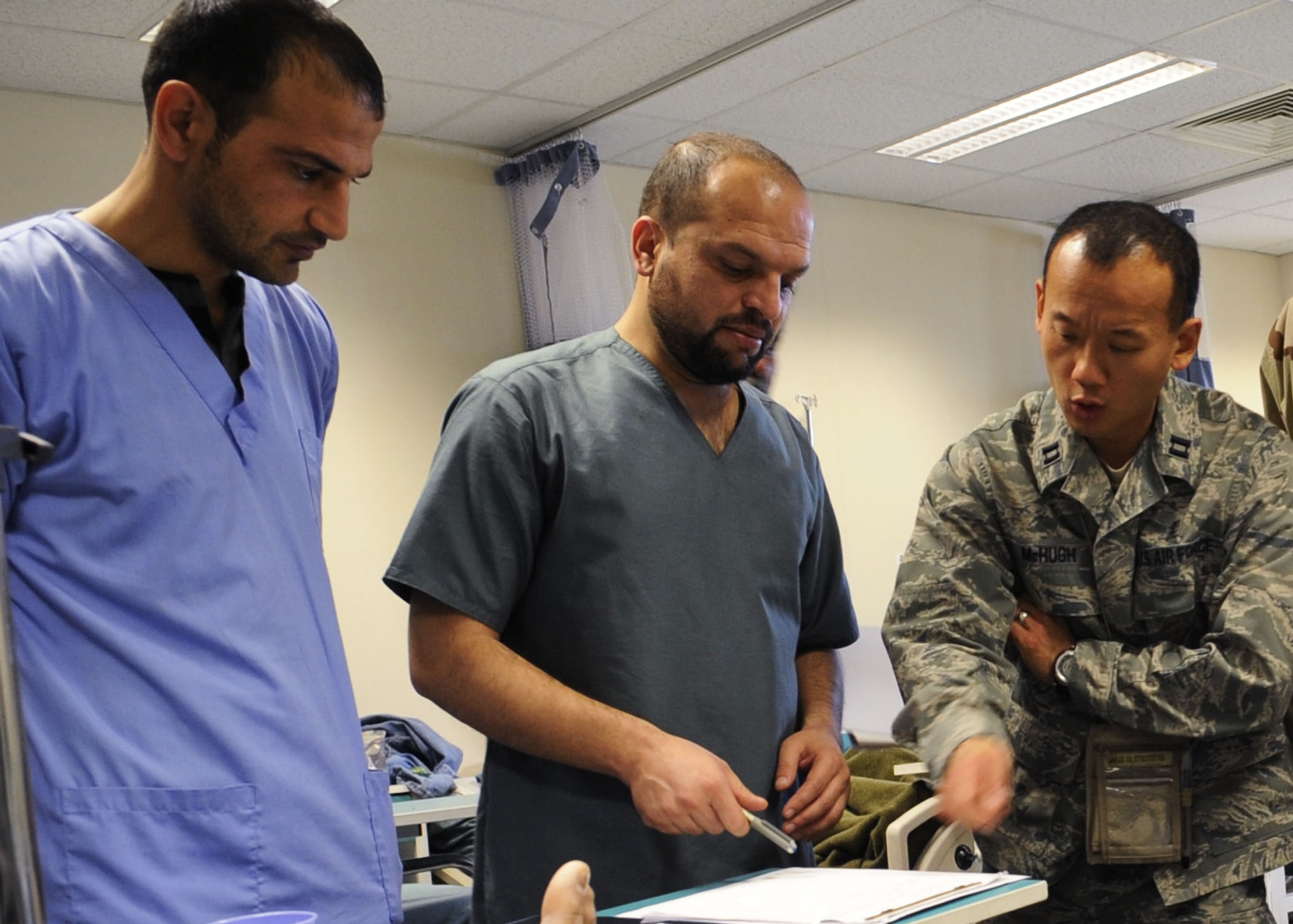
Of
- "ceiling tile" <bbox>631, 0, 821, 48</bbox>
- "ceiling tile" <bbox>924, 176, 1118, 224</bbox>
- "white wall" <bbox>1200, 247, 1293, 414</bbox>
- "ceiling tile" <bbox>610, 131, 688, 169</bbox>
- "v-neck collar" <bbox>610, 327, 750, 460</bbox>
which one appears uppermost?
"ceiling tile" <bbox>924, 176, 1118, 224</bbox>

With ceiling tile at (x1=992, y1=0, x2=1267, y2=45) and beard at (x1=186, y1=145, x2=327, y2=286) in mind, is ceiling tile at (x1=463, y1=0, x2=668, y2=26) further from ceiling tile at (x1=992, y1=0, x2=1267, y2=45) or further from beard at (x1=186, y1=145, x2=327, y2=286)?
beard at (x1=186, y1=145, x2=327, y2=286)

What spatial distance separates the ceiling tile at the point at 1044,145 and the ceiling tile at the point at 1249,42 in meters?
0.65

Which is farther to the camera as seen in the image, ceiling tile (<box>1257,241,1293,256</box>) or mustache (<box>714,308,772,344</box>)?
ceiling tile (<box>1257,241,1293,256</box>)

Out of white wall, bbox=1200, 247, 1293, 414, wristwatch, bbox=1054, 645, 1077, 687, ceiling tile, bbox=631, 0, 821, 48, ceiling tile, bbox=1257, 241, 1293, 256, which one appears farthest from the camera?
ceiling tile, bbox=1257, 241, 1293, 256

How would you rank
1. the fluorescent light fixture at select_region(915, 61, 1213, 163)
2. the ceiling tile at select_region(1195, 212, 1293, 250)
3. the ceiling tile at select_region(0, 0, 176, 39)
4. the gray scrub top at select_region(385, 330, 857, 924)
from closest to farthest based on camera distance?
the gray scrub top at select_region(385, 330, 857, 924), the ceiling tile at select_region(0, 0, 176, 39), the fluorescent light fixture at select_region(915, 61, 1213, 163), the ceiling tile at select_region(1195, 212, 1293, 250)

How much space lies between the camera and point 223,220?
1244mm

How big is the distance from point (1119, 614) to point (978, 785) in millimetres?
363

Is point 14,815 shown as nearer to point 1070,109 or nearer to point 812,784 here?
point 812,784

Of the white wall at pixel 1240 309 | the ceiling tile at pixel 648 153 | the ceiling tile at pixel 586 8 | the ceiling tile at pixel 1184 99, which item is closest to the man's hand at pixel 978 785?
the ceiling tile at pixel 586 8

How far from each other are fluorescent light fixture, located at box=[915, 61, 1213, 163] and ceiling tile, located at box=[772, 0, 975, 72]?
3.81 ft

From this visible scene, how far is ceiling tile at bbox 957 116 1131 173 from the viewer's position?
209 inches

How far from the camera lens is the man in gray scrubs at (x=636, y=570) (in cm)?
141

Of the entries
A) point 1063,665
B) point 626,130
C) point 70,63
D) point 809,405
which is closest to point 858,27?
point 626,130

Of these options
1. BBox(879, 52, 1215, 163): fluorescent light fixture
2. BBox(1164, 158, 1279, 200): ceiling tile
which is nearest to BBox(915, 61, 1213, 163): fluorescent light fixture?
BBox(879, 52, 1215, 163): fluorescent light fixture
